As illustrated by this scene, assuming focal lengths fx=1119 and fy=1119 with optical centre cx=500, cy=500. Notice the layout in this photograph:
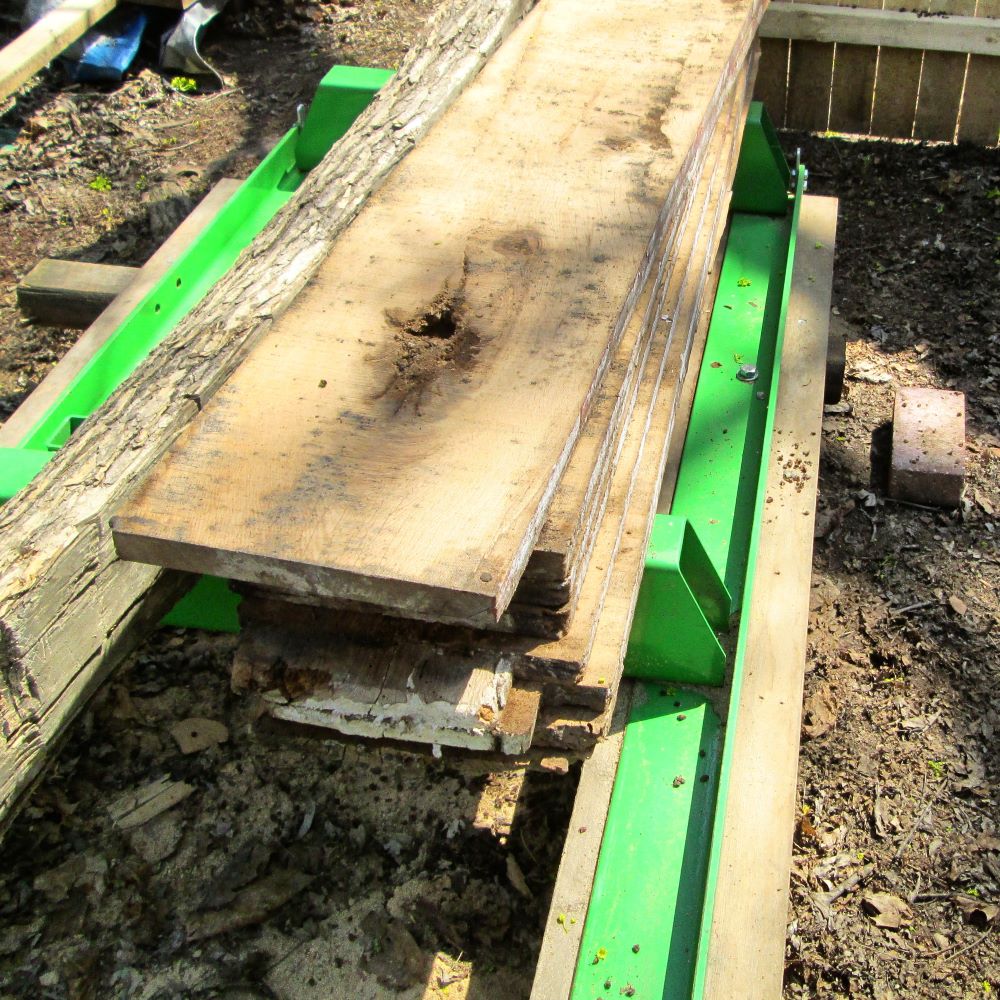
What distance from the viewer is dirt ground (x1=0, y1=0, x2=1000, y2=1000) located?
102 inches

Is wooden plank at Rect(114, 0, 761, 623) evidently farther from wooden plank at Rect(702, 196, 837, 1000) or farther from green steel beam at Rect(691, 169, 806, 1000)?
wooden plank at Rect(702, 196, 837, 1000)

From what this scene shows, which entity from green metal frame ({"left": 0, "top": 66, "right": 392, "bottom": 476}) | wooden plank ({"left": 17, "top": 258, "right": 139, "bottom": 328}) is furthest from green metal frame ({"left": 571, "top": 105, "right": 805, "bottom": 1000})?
wooden plank ({"left": 17, "top": 258, "right": 139, "bottom": 328})

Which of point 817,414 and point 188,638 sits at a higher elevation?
point 817,414

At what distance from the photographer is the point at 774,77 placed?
5438 millimetres

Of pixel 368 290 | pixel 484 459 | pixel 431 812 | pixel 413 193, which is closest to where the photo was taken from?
pixel 484 459

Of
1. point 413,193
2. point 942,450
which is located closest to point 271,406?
point 413,193

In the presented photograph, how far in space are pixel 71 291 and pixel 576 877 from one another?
2524 mm

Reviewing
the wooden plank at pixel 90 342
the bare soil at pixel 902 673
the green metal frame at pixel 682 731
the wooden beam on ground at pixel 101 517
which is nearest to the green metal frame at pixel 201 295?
the wooden plank at pixel 90 342

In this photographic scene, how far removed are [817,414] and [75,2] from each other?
4.39m

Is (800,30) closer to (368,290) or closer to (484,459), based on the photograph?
(368,290)

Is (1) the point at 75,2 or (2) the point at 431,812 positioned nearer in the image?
(2) the point at 431,812

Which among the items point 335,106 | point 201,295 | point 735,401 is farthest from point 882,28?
point 201,295

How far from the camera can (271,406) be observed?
72.5 inches

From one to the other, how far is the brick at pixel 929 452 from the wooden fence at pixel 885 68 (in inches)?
91.2
